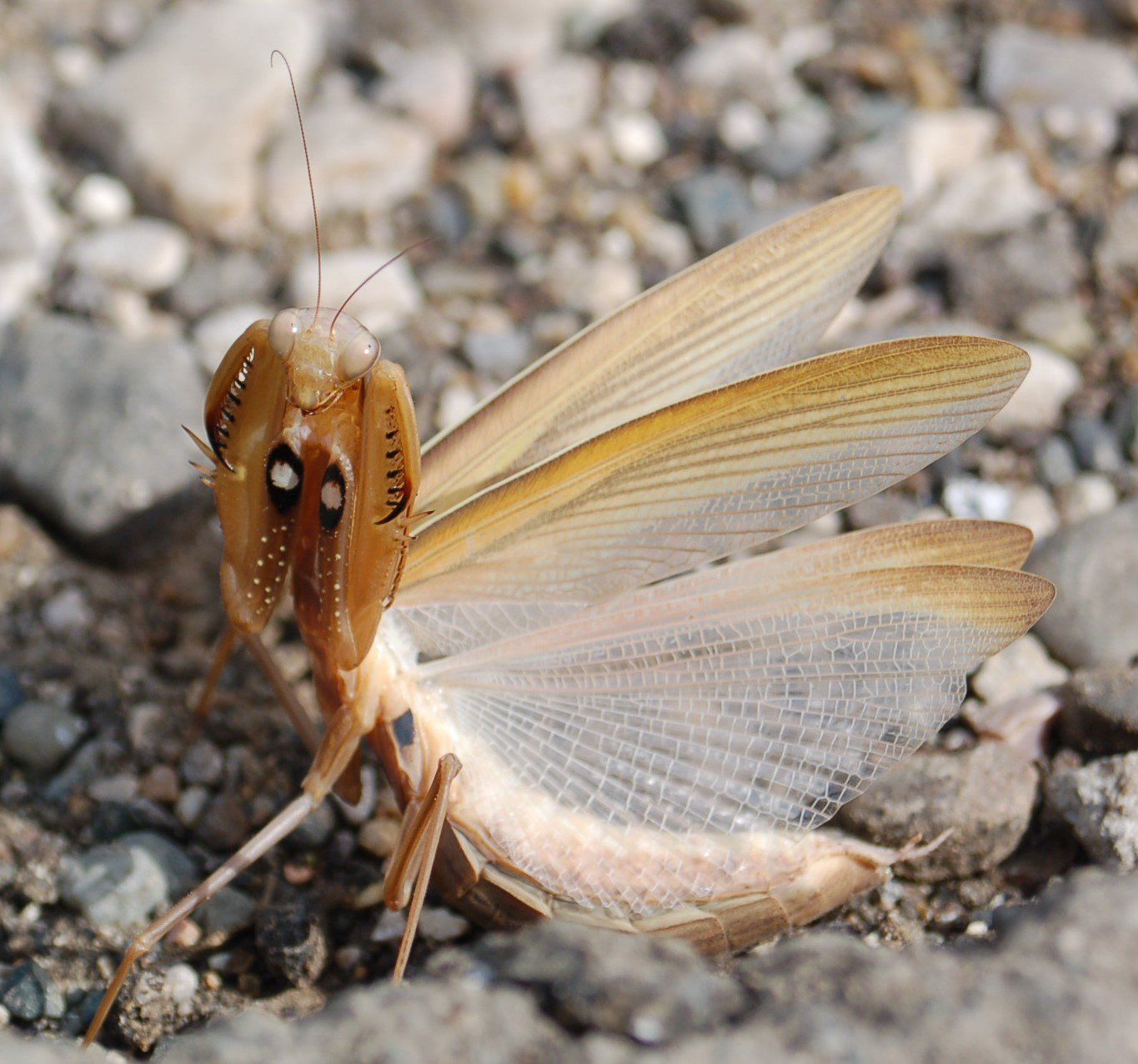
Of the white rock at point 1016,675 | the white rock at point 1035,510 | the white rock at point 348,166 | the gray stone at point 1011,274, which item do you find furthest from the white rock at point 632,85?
the white rock at point 1016,675

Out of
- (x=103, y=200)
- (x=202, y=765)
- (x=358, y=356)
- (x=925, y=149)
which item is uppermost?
(x=358, y=356)

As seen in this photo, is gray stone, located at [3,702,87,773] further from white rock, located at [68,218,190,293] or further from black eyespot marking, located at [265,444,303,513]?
white rock, located at [68,218,190,293]

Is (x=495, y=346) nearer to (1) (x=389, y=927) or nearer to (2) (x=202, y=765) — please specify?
(2) (x=202, y=765)

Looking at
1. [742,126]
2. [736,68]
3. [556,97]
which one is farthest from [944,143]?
[556,97]

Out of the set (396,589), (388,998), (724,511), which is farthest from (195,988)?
(724,511)

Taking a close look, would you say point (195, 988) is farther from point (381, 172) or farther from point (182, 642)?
point (381, 172)
